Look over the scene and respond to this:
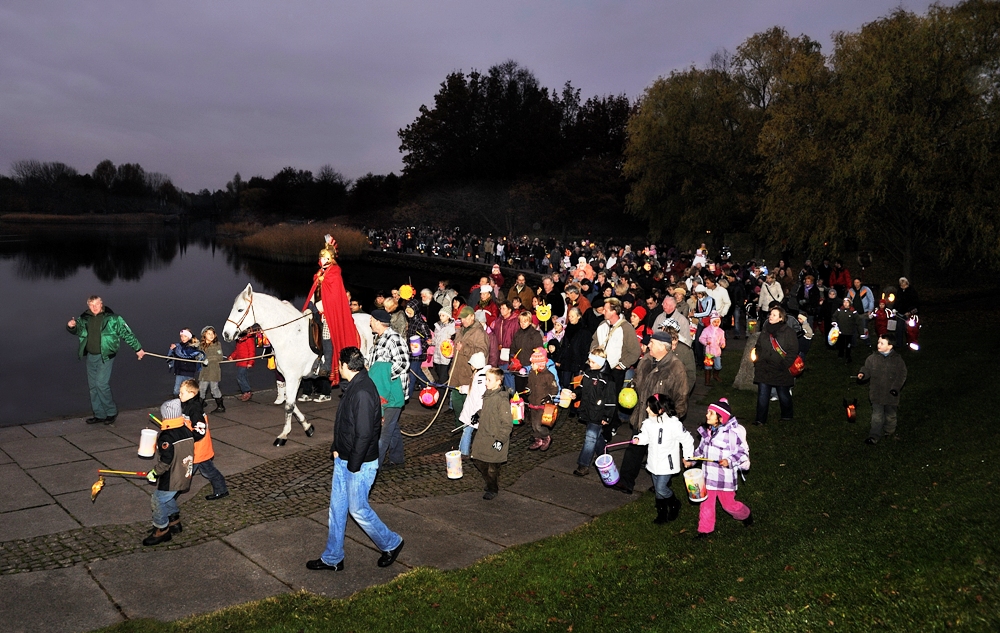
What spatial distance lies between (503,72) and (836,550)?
74.4 metres

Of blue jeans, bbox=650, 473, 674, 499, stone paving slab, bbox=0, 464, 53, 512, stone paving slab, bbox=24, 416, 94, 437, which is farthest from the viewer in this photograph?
stone paving slab, bbox=24, 416, 94, 437

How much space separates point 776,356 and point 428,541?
6453mm

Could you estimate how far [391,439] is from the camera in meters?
10.3

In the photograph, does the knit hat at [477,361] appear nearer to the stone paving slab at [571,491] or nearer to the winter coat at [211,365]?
the stone paving slab at [571,491]

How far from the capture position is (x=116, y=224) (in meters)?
149

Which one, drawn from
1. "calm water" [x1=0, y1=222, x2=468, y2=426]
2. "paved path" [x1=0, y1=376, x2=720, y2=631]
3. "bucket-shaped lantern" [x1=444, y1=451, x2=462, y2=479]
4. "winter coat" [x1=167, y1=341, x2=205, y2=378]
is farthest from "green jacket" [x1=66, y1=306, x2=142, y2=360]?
"bucket-shaped lantern" [x1=444, y1=451, x2=462, y2=479]

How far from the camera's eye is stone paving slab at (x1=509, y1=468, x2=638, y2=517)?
9116 millimetres

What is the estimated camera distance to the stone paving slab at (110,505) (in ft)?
27.7

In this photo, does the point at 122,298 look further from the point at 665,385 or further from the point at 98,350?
the point at 665,385

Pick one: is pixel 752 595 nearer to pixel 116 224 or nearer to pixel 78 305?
pixel 78 305

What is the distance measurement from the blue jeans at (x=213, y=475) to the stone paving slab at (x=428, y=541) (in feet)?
4.16

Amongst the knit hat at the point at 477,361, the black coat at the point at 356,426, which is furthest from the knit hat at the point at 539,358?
the black coat at the point at 356,426

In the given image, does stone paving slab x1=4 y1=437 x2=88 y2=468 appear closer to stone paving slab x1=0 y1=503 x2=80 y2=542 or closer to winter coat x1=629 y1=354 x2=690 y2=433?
stone paving slab x1=0 y1=503 x2=80 y2=542

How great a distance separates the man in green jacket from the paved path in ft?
1.50
